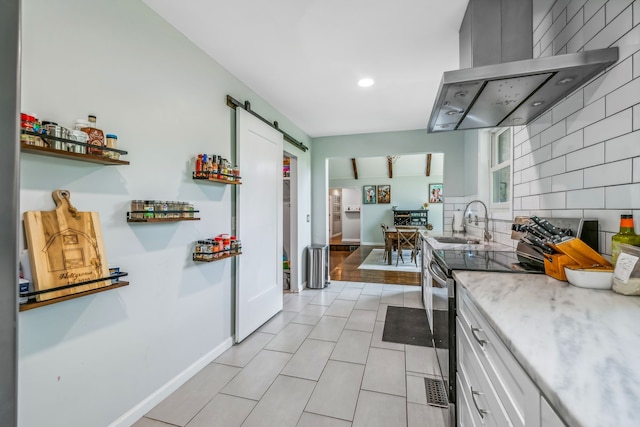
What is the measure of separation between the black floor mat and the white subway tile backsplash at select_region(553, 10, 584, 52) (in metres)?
2.26

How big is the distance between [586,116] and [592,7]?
1.51 ft

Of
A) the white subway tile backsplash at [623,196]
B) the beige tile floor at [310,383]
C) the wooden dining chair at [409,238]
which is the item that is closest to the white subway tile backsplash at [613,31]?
the white subway tile backsplash at [623,196]

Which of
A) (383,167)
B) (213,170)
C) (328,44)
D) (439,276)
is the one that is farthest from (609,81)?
(383,167)

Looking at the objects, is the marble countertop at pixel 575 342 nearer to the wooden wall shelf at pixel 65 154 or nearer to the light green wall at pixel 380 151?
the wooden wall shelf at pixel 65 154

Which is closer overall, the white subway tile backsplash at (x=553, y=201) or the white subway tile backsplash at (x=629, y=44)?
the white subway tile backsplash at (x=629, y=44)

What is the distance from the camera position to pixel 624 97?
3.46 ft

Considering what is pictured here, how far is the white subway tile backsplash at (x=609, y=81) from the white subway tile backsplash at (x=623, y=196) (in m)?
0.40

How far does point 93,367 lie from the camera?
134cm

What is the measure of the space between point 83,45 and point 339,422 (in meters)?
2.30

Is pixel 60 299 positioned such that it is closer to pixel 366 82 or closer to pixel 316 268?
pixel 366 82

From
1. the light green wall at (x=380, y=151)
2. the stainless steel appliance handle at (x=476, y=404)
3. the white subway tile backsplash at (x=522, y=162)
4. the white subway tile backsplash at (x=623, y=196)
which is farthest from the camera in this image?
the light green wall at (x=380, y=151)

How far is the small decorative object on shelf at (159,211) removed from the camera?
150 cm

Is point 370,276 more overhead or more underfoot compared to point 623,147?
more underfoot

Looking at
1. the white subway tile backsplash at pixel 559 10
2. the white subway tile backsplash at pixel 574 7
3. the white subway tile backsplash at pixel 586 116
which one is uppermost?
the white subway tile backsplash at pixel 559 10
